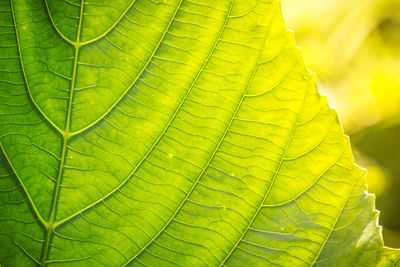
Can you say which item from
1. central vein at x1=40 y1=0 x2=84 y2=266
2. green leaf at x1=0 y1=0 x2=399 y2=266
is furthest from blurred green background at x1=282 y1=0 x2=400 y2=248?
central vein at x1=40 y1=0 x2=84 y2=266

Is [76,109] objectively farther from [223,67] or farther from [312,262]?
[312,262]

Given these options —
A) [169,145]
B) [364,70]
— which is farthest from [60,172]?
[364,70]

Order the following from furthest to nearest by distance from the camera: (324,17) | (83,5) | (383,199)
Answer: (324,17), (383,199), (83,5)

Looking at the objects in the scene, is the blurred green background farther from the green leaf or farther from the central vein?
the central vein

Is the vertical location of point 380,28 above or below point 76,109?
above

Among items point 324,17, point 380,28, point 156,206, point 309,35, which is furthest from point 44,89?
point 380,28
